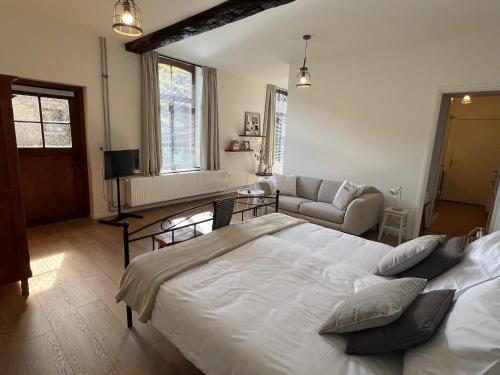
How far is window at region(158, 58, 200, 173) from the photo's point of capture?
4.99 m

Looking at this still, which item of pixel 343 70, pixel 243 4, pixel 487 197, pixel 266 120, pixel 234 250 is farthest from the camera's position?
pixel 266 120

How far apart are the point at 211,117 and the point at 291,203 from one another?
2576 millimetres

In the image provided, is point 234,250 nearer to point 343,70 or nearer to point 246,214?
point 246,214

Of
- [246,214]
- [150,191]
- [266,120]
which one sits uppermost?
[266,120]

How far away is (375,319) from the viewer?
1128 mm

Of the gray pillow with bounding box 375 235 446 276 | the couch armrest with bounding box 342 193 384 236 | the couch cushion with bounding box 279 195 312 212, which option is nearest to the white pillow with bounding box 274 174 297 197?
the couch cushion with bounding box 279 195 312 212

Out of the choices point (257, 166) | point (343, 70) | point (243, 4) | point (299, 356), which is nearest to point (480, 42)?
point (343, 70)

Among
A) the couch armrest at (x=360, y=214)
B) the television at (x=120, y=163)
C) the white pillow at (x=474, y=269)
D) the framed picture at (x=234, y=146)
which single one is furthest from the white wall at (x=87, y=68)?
the white pillow at (x=474, y=269)

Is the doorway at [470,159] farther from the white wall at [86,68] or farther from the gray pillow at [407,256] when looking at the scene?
the white wall at [86,68]

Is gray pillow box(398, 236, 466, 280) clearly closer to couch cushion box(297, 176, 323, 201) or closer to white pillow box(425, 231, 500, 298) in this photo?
white pillow box(425, 231, 500, 298)

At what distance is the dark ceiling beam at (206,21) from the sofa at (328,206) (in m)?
2.54

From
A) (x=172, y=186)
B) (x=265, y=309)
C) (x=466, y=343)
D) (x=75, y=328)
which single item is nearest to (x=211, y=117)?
(x=172, y=186)

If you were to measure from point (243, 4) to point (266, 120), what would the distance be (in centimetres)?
442

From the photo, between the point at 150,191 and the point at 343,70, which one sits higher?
the point at 343,70
